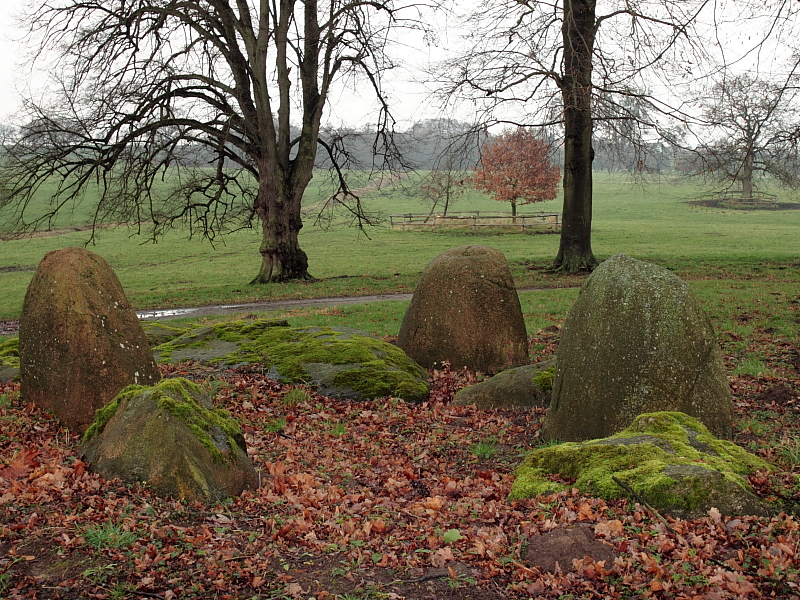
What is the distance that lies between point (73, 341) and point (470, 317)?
656 cm

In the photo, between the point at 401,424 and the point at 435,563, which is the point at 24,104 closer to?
the point at 401,424

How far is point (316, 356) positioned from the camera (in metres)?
10.8

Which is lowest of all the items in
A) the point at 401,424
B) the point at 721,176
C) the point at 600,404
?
the point at 401,424

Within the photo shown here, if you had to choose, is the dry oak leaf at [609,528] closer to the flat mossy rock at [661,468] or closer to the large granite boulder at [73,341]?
the flat mossy rock at [661,468]

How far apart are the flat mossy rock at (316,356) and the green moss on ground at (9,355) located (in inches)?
84.4

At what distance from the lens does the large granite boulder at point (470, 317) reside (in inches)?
462

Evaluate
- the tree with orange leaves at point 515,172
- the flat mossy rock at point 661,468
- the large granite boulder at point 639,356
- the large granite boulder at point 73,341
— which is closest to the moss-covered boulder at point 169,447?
the large granite boulder at point 73,341

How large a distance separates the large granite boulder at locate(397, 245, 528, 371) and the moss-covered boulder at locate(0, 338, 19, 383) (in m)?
6.36

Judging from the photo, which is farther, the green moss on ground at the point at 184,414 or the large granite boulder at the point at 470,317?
the large granite boulder at the point at 470,317

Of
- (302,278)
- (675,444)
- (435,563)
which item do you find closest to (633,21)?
(302,278)

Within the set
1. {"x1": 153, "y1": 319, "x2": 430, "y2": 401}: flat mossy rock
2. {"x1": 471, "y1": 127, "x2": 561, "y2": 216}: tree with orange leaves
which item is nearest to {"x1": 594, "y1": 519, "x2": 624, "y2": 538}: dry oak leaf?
{"x1": 153, "y1": 319, "x2": 430, "y2": 401}: flat mossy rock

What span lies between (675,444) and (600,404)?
146 cm

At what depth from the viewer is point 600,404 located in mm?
7219

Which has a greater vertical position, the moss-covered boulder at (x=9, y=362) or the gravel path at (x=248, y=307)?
the moss-covered boulder at (x=9, y=362)
